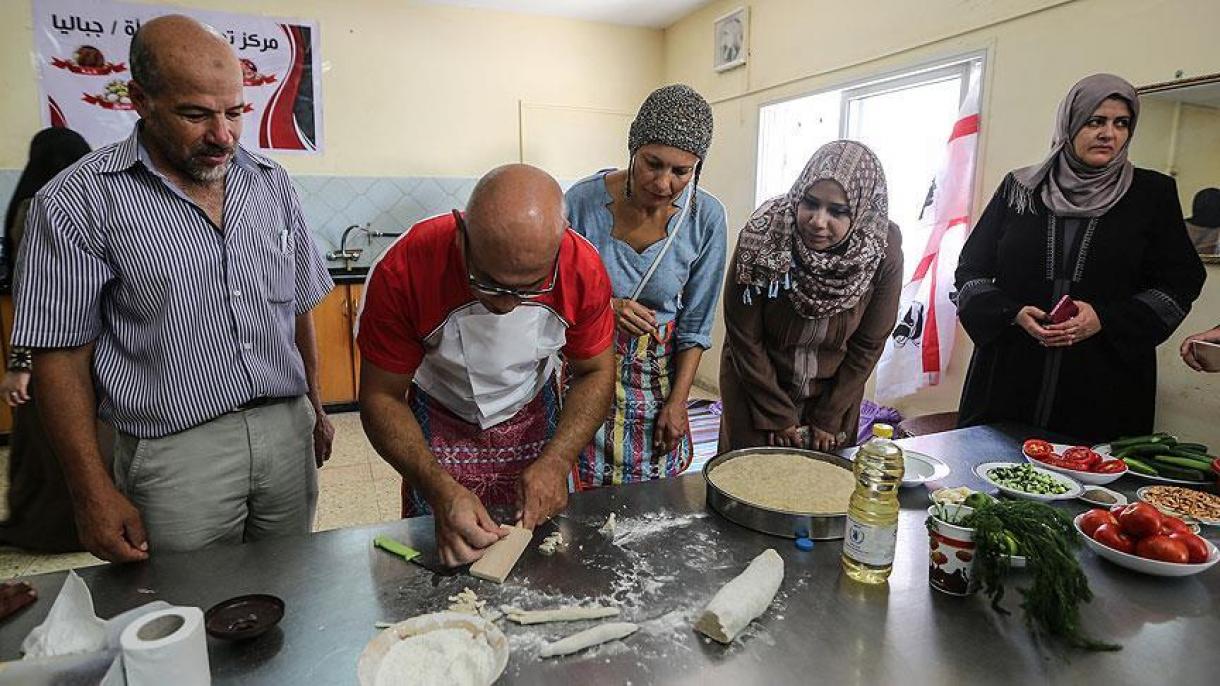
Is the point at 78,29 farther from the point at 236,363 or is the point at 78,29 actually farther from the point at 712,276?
the point at 712,276

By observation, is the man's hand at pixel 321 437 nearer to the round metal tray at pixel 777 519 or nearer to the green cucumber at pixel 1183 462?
the round metal tray at pixel 777 519

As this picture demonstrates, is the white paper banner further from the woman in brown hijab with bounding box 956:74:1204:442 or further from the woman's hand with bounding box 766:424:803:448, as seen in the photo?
the woman in brown hijab with bounding box 956:74:1204:442

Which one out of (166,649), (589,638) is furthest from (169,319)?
(589,638)

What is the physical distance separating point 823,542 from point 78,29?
16.9 ft

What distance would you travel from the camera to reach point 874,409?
3701 mm

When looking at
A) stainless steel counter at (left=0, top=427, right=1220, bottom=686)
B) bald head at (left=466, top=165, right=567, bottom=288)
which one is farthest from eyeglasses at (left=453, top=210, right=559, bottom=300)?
stainless steel counter at (left=0, top=427, right=1220, bottom=686)

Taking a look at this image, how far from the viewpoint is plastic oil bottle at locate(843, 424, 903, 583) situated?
1113 millimetres

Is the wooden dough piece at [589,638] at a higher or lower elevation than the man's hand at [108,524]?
lower

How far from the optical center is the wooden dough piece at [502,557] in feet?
3.72

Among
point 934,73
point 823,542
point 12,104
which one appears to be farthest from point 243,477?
point 12,104

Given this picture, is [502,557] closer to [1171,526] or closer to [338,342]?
[1171,526]

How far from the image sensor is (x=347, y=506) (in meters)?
3.24

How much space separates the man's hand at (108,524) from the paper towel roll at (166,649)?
0.50 metres

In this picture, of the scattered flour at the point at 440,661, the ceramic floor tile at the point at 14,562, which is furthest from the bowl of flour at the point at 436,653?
the ceramic floor tile at the point at 14,562
